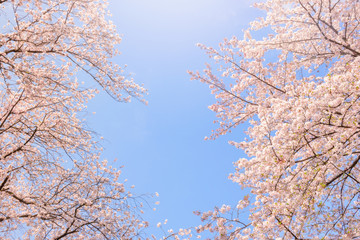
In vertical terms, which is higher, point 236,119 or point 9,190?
point 236,119

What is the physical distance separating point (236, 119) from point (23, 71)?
6.45m

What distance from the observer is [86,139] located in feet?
23.4

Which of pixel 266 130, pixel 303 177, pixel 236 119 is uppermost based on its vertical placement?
pixel 236 119

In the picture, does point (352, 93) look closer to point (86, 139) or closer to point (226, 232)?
point (226, 232)

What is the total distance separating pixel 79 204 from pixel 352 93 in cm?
564

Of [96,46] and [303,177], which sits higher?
[96,46]

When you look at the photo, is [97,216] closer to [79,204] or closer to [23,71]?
[79,204]

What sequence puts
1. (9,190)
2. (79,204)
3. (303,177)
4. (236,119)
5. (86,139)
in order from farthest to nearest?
(236,119)
(86,139)
(79,204)
(9,190)
(303,177)

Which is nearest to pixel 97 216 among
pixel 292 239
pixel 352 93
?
pixel 292 239

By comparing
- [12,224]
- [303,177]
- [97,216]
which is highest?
[303,177]

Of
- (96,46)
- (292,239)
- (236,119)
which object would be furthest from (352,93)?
(96,46)

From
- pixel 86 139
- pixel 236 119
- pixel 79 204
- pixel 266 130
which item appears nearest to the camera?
pixel 266 130

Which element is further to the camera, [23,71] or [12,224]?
[12,224]

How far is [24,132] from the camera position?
638 centimetres
